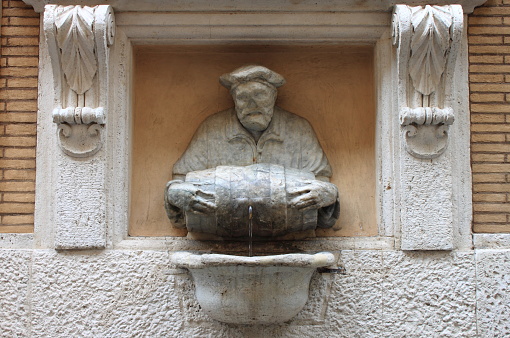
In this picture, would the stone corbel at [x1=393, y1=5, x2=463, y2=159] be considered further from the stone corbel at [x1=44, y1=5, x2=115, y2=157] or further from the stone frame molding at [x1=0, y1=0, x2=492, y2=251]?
the stone corbel at [x1=44, y1=5, x2=115, y2=157]

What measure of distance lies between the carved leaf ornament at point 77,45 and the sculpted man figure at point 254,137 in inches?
25.5

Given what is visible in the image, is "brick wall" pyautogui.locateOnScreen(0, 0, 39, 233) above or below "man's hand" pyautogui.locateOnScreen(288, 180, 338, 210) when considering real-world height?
above

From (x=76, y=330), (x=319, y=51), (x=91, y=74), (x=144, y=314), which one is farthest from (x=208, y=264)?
(x=319, y=51)

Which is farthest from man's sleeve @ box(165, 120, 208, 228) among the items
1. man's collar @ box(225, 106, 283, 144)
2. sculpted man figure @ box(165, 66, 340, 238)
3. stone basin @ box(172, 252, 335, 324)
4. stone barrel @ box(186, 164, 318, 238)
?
stone basin @ box(172, 252, 335, 324)

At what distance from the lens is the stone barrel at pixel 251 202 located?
13.0 ft

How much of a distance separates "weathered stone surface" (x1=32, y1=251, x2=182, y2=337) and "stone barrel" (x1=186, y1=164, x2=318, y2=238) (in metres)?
0.34

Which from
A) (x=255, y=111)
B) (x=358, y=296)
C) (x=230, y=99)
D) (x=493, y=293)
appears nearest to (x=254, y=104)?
(x=255, y=111)

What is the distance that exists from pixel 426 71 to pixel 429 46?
12cm

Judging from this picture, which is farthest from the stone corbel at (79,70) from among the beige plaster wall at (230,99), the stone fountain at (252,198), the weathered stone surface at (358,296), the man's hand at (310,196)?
the weathered stone surface at (358,296)

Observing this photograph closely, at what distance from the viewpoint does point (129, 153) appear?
4.35 m

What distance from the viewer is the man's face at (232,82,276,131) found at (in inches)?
169

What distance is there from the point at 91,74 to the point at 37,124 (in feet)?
1.27

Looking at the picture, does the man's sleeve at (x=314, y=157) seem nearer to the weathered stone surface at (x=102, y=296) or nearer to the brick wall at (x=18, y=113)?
the weathered stone surface at (x=102, y=296)

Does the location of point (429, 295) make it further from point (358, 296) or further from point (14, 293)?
point (14, 293)
